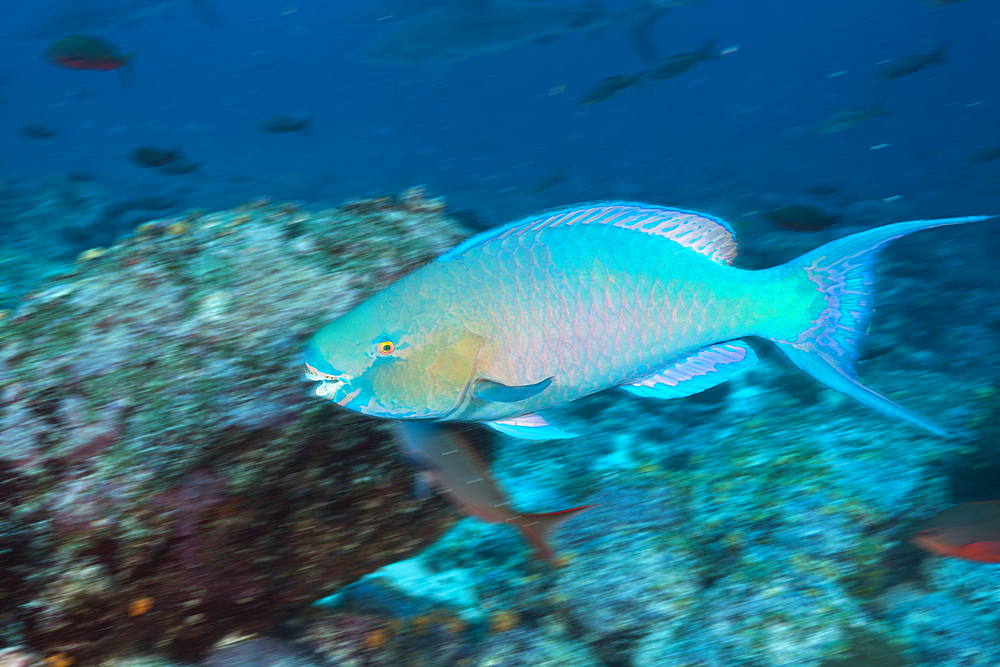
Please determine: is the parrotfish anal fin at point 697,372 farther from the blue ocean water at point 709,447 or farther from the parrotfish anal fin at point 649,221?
the blue ocean water at point 709,447

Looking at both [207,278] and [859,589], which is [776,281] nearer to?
[859,589]

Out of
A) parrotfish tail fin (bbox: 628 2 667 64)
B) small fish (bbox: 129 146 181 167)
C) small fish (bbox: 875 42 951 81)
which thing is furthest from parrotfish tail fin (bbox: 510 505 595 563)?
parrotfish tail fin (bbox: 628 2 667 64)

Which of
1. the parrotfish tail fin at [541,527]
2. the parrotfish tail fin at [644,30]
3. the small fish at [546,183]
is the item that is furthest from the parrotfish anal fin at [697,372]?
the parrotfish tail fin at [644,30]

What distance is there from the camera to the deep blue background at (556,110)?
16.5 metres

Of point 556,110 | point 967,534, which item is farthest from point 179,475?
point 556,110

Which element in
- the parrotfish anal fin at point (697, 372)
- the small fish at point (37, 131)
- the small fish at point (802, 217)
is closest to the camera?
the parrotfish anal fin at point (697, 372)

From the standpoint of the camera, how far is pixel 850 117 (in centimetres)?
594

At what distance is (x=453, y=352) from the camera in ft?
4.32

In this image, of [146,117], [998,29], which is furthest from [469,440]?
[998,29]

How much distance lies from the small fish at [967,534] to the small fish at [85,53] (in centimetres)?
717

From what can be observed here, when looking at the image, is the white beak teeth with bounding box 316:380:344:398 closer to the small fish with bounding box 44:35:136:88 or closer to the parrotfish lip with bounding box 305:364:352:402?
the parrotfish lip with bounding box 305:364:352:402

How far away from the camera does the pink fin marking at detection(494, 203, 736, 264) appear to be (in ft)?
4.64

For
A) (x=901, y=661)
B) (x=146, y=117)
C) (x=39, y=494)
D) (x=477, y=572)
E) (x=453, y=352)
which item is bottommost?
(x=901, y=661)

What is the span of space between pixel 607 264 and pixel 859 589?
126 cm
